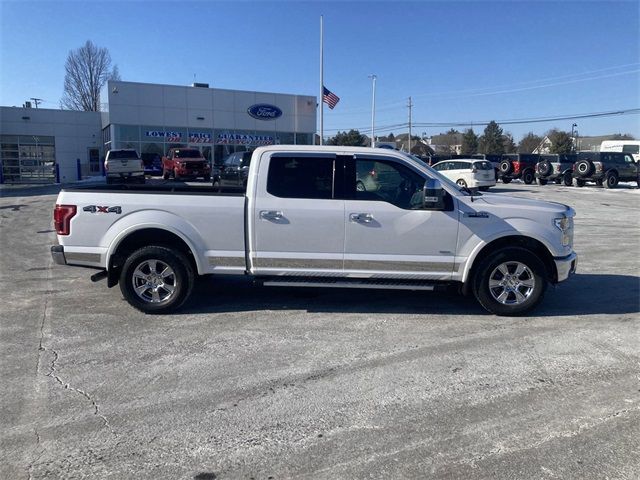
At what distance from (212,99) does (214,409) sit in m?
38.4

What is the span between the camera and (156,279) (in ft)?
19.3

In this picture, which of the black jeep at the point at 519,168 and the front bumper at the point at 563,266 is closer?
the front bumper at the point at 563,266

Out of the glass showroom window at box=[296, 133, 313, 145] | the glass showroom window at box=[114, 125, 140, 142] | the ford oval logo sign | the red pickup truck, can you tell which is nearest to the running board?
the red pickup truck

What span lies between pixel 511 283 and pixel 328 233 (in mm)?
2193

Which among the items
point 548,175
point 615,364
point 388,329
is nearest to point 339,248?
point 388,329

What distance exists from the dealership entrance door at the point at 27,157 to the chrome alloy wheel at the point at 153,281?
37.2 metres

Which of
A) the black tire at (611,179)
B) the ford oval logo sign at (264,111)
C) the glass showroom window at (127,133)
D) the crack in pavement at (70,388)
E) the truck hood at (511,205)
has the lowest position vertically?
the crack in pavement at (70,388)

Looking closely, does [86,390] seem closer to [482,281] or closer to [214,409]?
[214,409]

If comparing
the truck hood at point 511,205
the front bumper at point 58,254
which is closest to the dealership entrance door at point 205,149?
the front bumper at point 58,254

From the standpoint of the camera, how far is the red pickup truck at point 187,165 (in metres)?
29.1

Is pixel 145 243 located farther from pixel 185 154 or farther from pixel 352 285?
pixel 185 154

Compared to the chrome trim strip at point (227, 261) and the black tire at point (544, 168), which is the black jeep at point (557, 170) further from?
the chrome trim strip at point (227, 261)

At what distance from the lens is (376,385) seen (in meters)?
4.12

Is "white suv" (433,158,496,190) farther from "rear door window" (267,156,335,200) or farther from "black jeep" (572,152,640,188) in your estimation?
"rear door window" (267,156,335,200)
